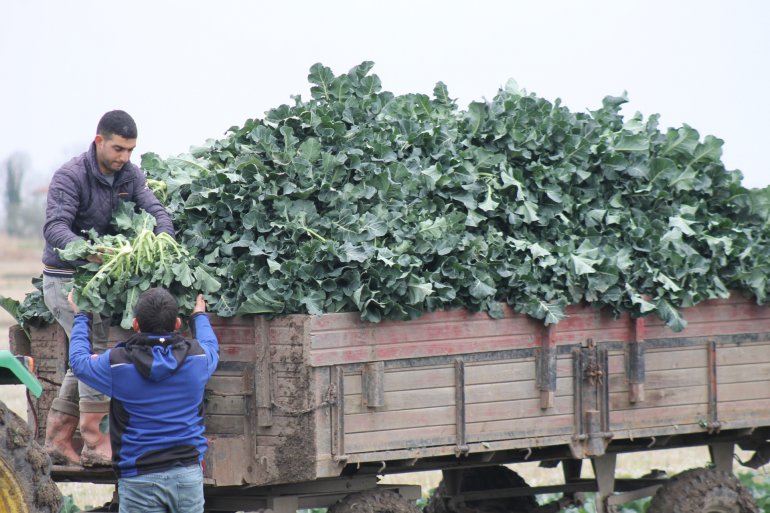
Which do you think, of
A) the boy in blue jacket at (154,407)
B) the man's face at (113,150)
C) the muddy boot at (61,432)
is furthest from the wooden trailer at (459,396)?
the man's face at (113,150)

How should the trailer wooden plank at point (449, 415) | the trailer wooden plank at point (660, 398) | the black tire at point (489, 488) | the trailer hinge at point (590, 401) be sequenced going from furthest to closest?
1. the black tire at point (489, 488)
2. the trailer wooden plank at point (660, 398)
3. the trailer hinge at point (590, 401)
4. the trailer wooden plank at point (449, 415)

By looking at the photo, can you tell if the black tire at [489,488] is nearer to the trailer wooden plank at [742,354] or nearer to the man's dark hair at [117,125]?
the trailer wooden plank at [742,354]

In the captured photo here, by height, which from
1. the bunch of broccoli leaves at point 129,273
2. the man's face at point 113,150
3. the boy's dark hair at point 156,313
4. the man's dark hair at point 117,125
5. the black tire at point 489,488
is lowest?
the black tire at point 489,488

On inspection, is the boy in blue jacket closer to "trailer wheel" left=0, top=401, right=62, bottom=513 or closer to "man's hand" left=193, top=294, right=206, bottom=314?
"trailer wheel" left=0, top=401, right=62, bottom=513

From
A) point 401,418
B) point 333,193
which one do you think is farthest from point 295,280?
point 401,418

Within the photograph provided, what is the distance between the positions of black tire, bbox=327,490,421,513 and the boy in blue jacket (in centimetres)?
150

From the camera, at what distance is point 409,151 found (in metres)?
8.16

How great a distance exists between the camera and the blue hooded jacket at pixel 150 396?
6.14 meters

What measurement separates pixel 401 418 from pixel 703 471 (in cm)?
287

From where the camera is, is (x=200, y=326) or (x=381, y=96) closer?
(x=200, y=326)

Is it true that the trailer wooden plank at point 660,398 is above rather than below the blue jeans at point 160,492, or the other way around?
above

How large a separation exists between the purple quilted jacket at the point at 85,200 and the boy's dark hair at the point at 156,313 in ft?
3.62

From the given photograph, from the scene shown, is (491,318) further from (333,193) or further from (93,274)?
(93,274)

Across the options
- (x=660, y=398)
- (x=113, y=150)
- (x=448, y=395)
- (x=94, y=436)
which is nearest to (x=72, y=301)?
(x=94, y=436)
